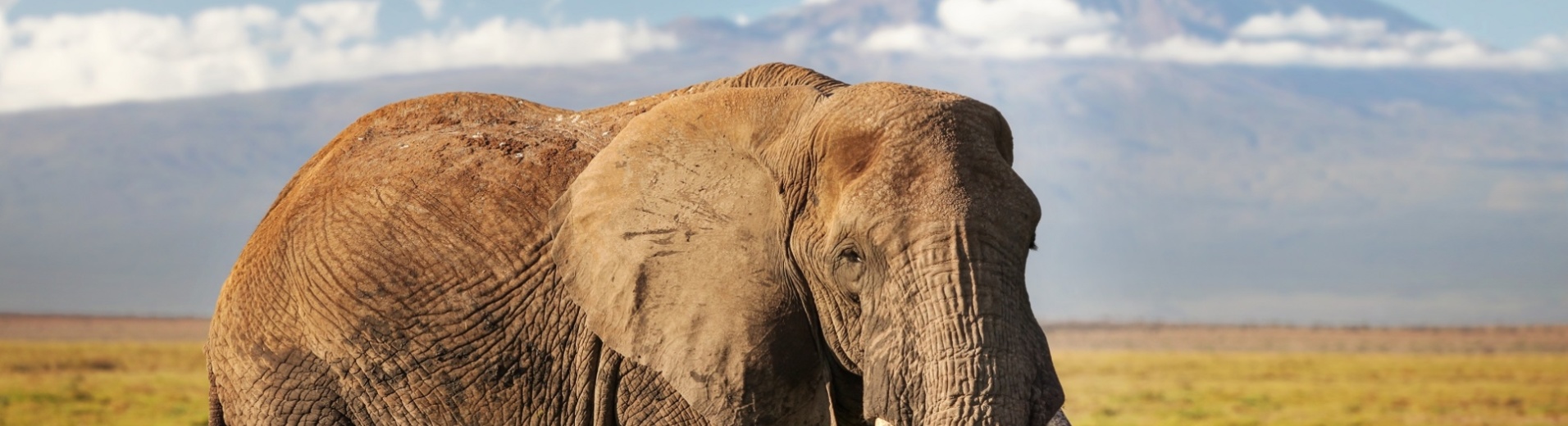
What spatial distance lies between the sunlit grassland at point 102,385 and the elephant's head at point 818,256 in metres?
32.8

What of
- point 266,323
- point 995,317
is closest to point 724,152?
point 995,317

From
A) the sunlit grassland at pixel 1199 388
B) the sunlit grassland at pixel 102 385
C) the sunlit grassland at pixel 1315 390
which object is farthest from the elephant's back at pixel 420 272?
the sunlit grassland at pixel 1315 390

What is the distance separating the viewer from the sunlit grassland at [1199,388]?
4600 centimetres

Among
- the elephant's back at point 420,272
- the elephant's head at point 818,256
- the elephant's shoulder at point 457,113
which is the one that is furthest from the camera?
the elephant's shoulder at point 457,113

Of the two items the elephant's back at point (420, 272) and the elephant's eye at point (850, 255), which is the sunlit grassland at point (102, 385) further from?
the elephant's eye at point (850, 255)

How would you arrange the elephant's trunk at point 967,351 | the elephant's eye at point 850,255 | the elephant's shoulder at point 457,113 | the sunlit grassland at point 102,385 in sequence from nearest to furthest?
1. the elephant's trunk at point 967,351
2. the elephant's eye at point 850,255
3. the elephant's shoulder at point 457,113
4. the sunlit grassland at point 102,385

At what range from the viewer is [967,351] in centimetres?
591

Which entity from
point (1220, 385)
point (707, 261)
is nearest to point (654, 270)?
Result: point (707, 261)

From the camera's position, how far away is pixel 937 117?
623 cm

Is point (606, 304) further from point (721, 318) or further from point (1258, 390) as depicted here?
point (1258, 390)

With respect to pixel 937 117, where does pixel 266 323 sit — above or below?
below

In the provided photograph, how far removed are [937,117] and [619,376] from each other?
179 centimetres

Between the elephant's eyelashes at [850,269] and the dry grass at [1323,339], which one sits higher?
the dry grass at [1323,339]

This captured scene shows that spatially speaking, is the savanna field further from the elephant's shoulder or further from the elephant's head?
the elephant's head
